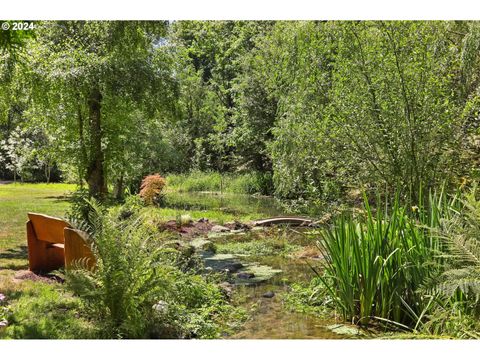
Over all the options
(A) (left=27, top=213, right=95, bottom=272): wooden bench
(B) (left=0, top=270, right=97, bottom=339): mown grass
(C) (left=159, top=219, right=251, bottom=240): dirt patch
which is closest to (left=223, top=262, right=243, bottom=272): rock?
(C) (left=159, top=219, right=251, bottom=240): dirt patch

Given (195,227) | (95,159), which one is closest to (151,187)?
(95,159)

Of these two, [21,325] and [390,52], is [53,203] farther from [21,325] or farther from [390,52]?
[390,52]

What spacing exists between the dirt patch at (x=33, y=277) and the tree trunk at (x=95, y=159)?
139 centimetres

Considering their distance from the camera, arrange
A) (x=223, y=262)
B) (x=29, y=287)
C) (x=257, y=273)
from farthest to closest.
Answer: (x=223, y=262), (x=257, y=273), (x=29, y=287)

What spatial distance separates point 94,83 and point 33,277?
6.51ft

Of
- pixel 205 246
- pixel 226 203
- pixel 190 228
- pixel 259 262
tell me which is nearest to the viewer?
pixel 259 262

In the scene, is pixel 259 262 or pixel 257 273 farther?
pixel 259 262

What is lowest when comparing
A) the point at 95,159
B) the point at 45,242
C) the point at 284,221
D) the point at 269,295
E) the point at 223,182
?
the point at 269,295

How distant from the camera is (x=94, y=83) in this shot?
5.04 meters

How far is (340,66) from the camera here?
5293 mm

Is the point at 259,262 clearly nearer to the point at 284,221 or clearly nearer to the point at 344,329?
the point at 284,221

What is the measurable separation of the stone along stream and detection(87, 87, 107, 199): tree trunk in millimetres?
1097

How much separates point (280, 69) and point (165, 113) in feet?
7.55

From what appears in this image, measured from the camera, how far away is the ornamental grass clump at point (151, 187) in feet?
20.8
